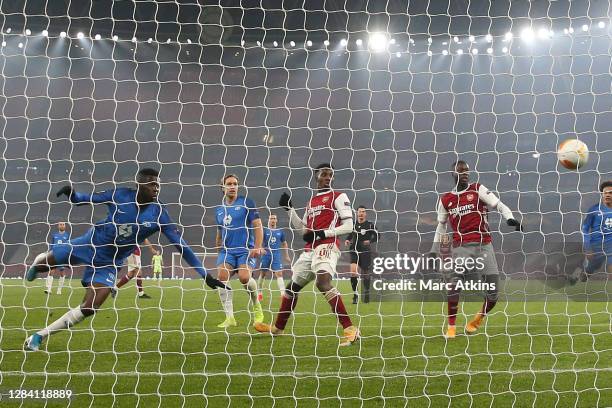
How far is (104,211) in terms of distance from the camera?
28.3m

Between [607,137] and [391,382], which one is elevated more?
[607,137]

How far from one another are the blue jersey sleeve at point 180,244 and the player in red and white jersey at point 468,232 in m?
3.43

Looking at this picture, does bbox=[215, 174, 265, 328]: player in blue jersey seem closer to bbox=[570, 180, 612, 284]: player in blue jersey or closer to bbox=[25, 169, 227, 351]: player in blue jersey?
bbox=[25, 169, 227, 351]: player in blue jersey

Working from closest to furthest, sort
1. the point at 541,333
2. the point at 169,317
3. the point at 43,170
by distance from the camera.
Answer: the point at 541,333 < the point at 169,317 < the point at 43,170

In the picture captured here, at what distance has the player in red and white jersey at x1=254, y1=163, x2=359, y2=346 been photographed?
7598 millimetres

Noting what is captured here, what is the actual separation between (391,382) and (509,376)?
3.54 feet

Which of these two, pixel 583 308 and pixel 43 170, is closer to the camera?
pixel 583 308

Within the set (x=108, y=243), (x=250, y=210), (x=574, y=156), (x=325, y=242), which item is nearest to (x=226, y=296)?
(x=250, y=210)

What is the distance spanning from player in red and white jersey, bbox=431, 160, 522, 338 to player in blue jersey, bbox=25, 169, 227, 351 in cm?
354

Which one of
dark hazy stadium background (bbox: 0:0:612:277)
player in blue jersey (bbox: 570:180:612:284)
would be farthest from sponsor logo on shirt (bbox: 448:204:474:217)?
dark hazy stadium background (bbox: 0:0:612:277)

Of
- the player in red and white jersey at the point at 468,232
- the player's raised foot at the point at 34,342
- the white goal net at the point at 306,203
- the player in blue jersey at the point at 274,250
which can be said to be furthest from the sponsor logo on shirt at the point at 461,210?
the player in blue jersey at the point at 274,250

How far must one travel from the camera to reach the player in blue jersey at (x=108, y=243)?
6789 millimetres

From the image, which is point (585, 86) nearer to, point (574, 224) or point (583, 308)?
point (574, 224)

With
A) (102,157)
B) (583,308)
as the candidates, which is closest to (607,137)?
(583,308)
